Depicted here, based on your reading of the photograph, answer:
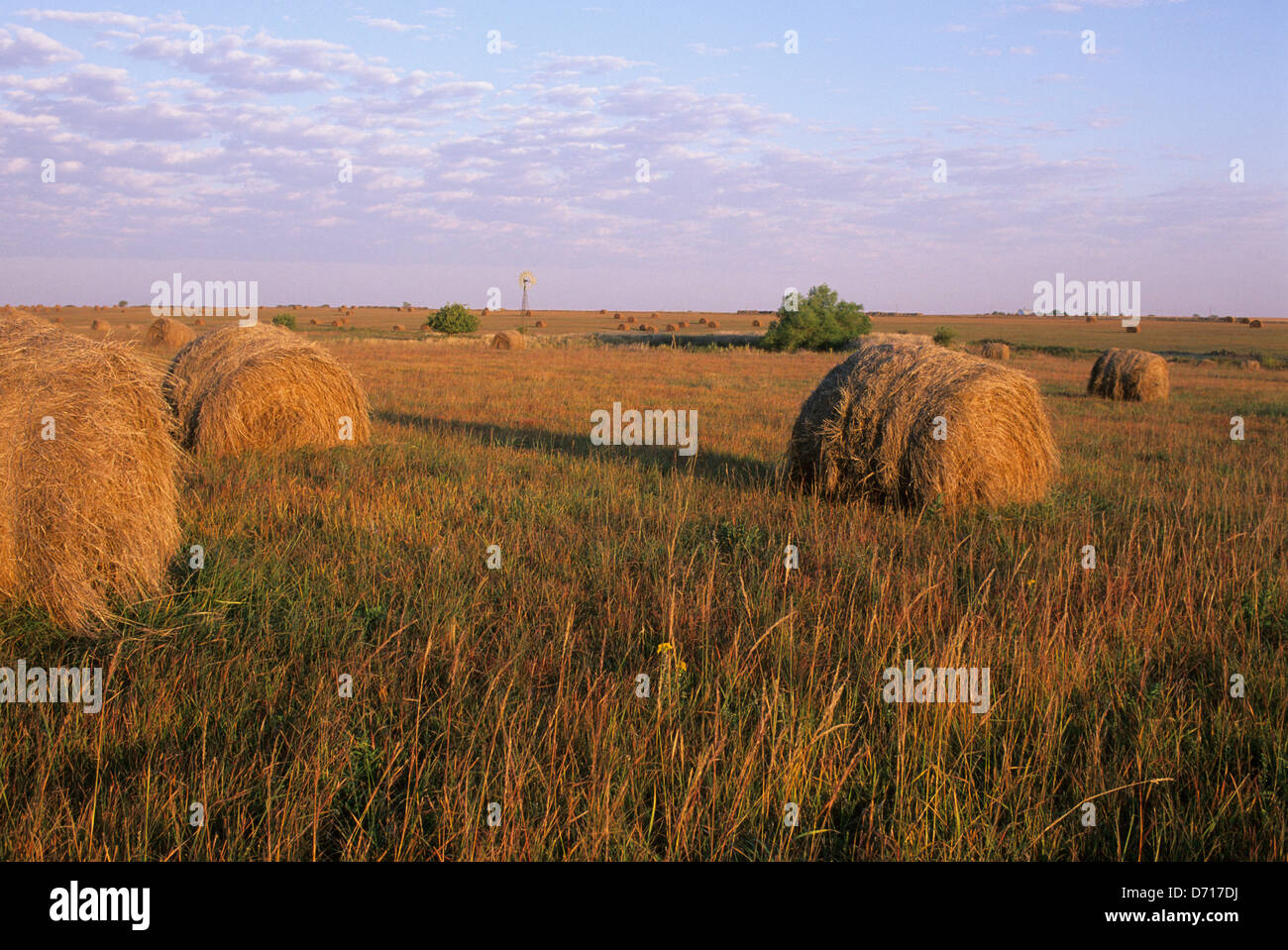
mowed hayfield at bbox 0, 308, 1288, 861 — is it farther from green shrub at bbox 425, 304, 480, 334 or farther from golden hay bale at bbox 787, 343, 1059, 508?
green shrub at bbox 425, 304, 480, 334

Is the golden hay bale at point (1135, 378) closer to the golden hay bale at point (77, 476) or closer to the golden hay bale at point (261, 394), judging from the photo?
the golden hay bale at point (261, 394)

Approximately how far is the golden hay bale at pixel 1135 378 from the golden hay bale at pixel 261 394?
62.8 feet

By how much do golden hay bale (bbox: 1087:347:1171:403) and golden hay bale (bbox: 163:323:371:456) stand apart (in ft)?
62.8

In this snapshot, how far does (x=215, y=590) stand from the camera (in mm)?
5387

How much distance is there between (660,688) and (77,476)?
13.8 feet

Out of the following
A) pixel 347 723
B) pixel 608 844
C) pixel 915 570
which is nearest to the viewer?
pixel 608 844

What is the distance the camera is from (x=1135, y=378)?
21391 mm

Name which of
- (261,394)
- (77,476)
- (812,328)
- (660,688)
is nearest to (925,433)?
(660,688)

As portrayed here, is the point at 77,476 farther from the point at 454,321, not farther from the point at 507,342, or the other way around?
Result: the point at 454,321

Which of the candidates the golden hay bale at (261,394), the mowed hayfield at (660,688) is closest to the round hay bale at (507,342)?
the golden hay bale at (261,394)

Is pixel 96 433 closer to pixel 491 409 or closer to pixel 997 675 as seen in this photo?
pixel 997 675

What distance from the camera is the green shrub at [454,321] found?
2357 inches
